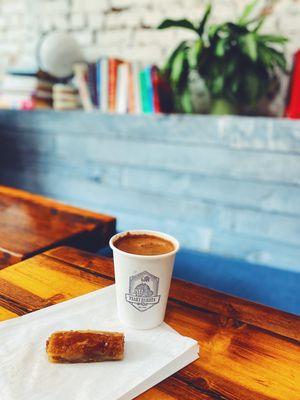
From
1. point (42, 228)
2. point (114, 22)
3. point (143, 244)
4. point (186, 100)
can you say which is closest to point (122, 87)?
point (186, 100)

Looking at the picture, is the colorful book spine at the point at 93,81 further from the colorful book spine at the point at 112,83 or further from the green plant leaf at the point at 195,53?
the green plant leaf at the point at 195,53

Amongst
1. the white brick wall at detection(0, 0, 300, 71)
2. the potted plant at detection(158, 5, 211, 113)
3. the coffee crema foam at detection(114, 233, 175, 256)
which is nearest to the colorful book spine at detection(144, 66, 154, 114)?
the potted plant at detection(158, 5, 211, 113)

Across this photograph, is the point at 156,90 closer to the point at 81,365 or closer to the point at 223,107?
the point at 223,107

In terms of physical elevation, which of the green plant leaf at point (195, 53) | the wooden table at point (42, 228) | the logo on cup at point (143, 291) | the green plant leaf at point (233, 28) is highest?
the green plant leaf at point (233, 28)

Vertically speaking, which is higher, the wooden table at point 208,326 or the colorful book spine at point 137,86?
the colorful book spine at point 137,86

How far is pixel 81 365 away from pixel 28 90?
2279 millimetres

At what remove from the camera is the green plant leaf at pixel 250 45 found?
1.61 m

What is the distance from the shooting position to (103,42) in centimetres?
266

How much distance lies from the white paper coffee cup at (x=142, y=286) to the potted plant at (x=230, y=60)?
1369 mm

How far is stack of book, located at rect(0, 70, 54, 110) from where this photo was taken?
2.43 meters

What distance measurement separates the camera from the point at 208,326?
2.04ft

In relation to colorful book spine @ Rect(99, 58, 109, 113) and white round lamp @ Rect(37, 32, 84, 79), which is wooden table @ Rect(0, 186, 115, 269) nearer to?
colorful book spine @ Rect(99, 58, 109, 113)

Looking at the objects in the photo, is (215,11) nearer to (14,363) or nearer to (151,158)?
(151,158)

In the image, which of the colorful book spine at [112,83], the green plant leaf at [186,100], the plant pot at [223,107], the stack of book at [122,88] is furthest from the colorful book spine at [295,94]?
the colorful book spine at [112,83]
